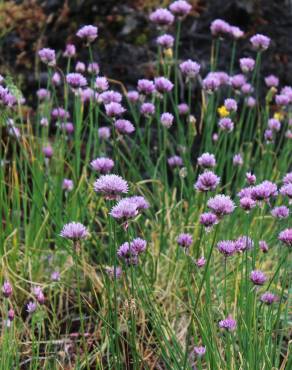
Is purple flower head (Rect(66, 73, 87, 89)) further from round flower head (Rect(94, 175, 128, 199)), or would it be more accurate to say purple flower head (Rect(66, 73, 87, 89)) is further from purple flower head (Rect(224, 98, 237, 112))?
round flower head (Rect(94, 175, 128, 199))

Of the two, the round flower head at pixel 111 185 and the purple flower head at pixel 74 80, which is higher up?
the round flower head at pixel 111 185

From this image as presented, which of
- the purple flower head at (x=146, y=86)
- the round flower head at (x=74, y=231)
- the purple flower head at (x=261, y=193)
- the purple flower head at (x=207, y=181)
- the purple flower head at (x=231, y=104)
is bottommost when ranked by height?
the purple flower head at (x=231, y=104)

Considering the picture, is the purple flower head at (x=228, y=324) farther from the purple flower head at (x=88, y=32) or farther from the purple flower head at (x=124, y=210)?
the purple flower head at (x=88, y=32)

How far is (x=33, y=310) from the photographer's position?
78.7 inches

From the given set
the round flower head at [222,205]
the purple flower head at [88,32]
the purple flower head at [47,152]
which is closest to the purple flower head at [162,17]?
the purple flower head at [88,32]

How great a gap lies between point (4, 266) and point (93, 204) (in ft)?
2.81

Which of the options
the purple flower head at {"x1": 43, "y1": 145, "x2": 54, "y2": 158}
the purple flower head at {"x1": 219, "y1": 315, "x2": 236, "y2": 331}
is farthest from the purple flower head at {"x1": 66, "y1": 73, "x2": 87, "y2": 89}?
the purple flower head at {"x1": 219, "y1": 315, "x2": 236, "y2": 331}

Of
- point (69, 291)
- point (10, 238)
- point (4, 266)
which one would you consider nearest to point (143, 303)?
point (4, 266)

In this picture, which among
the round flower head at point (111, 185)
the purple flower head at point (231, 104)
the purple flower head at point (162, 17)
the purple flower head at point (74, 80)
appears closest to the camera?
the round flower head at point (111, 185)

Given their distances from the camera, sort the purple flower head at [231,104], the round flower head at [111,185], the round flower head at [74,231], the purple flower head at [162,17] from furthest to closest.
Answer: the purple flower head at [162,17] → the purple flower head at [231,104] → the round flower head at [74,231] → the round flower head at [111,185]

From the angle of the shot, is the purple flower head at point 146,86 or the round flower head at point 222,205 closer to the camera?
the round flower head at point 222,205

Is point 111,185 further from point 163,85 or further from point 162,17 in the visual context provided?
point 162,17

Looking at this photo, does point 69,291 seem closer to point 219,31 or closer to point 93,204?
point 93,204

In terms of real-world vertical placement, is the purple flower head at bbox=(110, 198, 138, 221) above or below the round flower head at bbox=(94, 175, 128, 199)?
below
